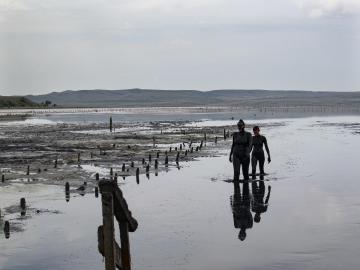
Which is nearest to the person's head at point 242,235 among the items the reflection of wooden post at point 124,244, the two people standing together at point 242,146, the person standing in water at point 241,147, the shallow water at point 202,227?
the shallow water at point 202,227

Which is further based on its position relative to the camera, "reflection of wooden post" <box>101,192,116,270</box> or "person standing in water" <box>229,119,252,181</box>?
"person standing in water" <box>229,119,252,181</box>

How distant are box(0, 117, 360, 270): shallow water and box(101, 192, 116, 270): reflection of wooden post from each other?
442 cm

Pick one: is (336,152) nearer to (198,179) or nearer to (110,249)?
(198,179)

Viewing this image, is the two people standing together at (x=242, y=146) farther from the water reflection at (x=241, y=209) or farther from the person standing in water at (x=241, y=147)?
the water reflection at (x=241, y=209)

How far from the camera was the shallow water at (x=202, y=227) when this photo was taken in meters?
13.0

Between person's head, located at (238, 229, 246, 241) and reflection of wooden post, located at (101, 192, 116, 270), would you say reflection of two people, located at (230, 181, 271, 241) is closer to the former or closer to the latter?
person's head, located at (238, 229, 246, 241)

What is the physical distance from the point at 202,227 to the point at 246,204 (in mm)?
3178

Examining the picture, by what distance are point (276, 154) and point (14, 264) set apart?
24916mm

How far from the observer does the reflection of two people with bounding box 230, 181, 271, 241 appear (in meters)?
16.1

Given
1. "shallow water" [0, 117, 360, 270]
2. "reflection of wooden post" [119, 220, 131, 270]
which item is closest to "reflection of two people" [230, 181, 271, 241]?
"shallow water" [0, 117, 360, 270]

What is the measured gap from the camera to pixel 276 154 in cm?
3659

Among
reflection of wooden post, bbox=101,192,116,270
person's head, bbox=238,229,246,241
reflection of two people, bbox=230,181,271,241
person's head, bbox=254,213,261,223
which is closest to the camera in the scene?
reflection of wooden post, bbox=101,192,116,270

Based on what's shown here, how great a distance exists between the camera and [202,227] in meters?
15.9

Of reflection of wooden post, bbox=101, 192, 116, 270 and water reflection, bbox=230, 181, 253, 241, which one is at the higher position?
reflection of wooden post, bbox=101, 192, 116, 270
